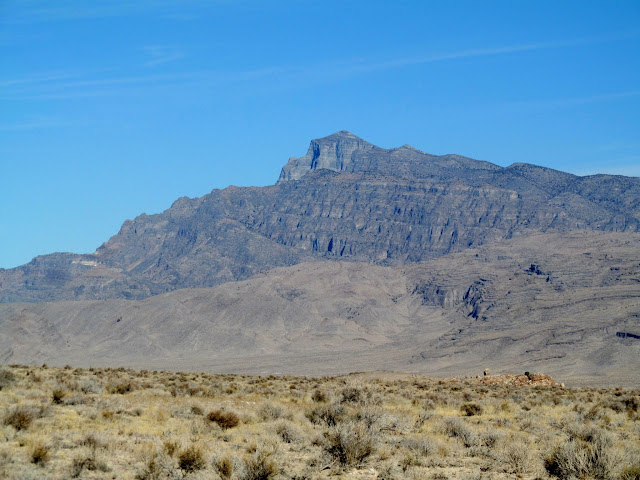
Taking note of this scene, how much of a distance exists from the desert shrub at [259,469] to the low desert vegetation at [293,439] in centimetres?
2

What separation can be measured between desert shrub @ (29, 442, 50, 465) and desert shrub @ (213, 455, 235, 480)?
333cm

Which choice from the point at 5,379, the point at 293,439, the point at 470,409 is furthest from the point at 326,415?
the point at 5,379

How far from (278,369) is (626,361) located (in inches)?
2709

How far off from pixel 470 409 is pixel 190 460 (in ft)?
43.6

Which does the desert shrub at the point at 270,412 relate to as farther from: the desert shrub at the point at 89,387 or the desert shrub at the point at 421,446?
the desert shrub at the point at 89,387

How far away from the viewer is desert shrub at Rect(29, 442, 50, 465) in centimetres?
1476

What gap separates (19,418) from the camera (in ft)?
57.6

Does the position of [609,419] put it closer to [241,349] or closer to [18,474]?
[18,474]

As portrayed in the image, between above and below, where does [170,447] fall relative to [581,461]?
above

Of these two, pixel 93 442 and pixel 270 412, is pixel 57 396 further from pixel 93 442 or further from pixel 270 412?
pixel 93 442

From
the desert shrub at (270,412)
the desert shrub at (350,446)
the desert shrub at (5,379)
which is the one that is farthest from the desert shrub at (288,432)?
the desert shrub at (5,379)

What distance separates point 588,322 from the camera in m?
165

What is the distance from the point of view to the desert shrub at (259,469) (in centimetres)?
1427

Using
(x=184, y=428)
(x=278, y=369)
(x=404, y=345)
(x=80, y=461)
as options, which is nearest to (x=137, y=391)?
(x=184, y=428)
